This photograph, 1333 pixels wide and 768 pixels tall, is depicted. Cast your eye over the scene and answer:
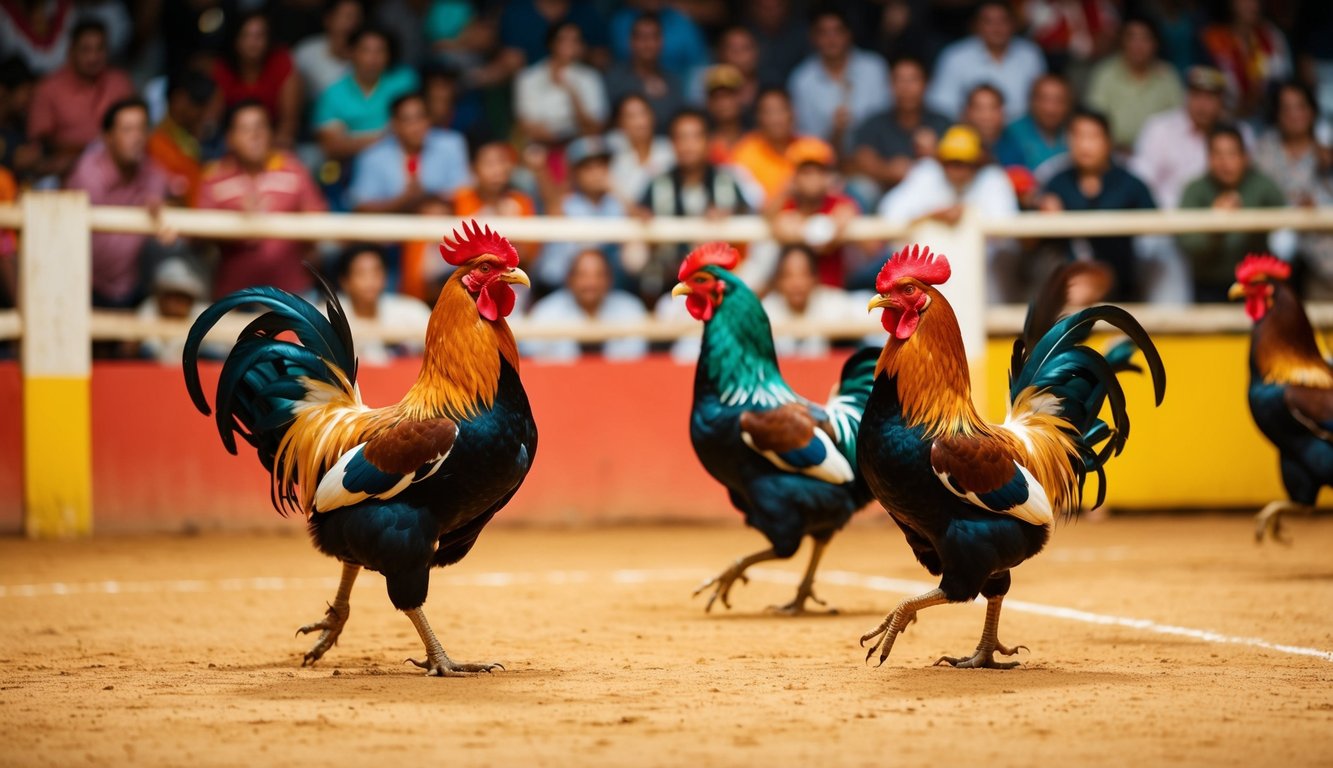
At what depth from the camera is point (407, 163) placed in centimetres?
1161

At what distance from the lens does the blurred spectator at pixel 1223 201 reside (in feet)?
36.6

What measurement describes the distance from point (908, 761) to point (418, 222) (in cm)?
686

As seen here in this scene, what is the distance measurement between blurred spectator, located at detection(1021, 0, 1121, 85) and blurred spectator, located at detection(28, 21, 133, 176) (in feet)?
23.2

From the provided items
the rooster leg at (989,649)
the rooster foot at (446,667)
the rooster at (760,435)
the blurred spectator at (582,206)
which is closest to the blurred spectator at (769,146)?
the blurred spectator at (582,206)

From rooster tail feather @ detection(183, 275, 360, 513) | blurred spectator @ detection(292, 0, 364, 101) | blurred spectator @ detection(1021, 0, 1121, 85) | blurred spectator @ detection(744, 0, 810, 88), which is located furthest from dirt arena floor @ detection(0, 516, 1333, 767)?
blurred spectator @ detection(1021, 0, 1121, 85)

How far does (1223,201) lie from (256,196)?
637cm

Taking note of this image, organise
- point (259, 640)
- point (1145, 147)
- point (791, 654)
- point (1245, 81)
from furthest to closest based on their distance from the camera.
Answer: point (1245, 81) → point (1145, 147) → point (259, 640) → point (791, 654)

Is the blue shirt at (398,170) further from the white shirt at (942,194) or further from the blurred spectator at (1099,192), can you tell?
the blurred spectator at (1099,192)

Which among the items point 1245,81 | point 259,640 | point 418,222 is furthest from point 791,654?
point 1245,81

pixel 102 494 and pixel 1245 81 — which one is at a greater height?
pixel 1245 81

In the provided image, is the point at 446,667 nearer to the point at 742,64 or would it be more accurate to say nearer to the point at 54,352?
the point at 54,352

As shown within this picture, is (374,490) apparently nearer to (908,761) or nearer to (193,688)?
(193,688)

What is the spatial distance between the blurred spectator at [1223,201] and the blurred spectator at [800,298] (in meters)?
2.45

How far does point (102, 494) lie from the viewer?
9.90 metres
